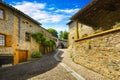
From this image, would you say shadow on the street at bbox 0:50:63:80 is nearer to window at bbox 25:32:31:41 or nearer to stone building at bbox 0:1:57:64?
stone building at bbox 0:1:57:64

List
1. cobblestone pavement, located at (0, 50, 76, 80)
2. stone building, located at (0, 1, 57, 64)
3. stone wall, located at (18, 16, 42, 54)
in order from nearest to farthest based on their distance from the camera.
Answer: cobblestone pavement, located at (0, 50, 76, 80) < stone building, located at (0, 1, 57, 64) < stone wall, located at (18, 16, 42, 54)

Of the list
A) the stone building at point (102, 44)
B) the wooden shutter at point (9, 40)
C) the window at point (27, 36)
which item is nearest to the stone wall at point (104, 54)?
the stone building at point (102, 44)

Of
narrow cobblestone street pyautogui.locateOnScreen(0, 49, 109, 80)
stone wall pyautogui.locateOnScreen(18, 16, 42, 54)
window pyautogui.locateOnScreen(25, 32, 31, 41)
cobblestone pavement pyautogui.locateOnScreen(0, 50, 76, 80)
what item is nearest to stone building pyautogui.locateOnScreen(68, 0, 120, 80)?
narrow cobblestone street pyautogui.locateOnScreen(0, 49, 109, 80)

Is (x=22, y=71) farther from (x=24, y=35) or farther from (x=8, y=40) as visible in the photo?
(x=24, y=35)

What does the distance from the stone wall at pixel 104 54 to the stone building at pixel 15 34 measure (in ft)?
28.3

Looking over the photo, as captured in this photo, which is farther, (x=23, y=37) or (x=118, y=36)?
(x=23, y=37)

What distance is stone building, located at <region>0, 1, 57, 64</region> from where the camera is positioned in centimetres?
1600

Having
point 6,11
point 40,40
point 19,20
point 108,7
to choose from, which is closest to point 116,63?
point 108,7

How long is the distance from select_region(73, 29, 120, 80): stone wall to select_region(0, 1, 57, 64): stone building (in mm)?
8632

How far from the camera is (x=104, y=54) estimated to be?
8695mm

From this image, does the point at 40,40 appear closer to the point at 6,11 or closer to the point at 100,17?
the point at 6,11

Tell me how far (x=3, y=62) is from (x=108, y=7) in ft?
37.0

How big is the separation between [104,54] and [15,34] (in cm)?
1190

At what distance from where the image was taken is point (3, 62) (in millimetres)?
15500
